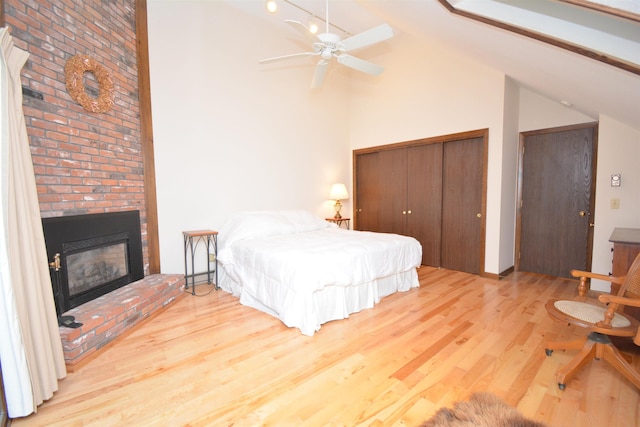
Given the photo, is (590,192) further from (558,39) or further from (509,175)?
(558,39)

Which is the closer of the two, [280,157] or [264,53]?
[264,53]

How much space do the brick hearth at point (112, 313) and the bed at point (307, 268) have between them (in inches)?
27.8

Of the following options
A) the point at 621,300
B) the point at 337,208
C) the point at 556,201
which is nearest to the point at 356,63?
the point at 337,208

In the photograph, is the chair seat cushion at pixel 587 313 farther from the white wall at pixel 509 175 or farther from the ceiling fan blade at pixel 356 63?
the ceiling fan blade at pixel 356 63

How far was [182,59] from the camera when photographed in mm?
3408

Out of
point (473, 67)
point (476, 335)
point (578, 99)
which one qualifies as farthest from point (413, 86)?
point (476, 335)

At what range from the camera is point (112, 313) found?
226 centimetres

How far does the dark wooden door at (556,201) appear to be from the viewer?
366 centimetres

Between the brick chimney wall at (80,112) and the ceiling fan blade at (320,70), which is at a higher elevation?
the ceiling fan blade at (320,70)

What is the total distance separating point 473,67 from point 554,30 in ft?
8.40

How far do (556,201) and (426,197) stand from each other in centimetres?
164

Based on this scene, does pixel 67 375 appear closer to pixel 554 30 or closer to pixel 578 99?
pixel 554 30

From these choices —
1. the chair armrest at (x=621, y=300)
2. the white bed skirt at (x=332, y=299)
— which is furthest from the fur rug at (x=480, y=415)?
the white bed skirt at (x=332, y=299)

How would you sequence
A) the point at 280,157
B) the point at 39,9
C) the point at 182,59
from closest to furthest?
1. the point at 39,9
2. the point at 182,59
3. the point at 280,157
